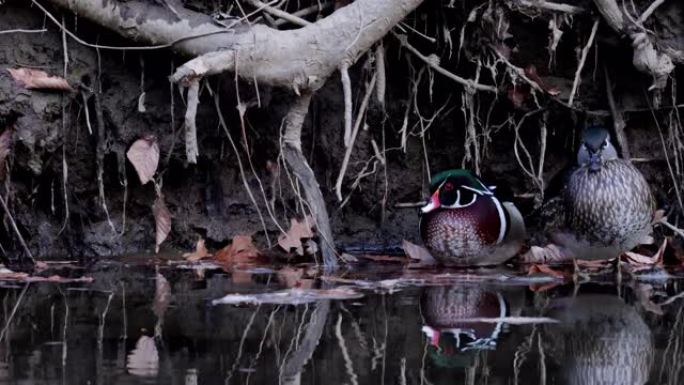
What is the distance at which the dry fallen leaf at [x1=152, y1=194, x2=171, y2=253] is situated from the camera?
6.53m

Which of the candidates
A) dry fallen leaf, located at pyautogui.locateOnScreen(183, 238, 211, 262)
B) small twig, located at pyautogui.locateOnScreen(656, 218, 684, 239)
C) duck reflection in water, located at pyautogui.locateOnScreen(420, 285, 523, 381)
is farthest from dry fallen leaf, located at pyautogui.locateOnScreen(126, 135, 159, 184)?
small twig, located at pyautogui.locateOnScreen(656, 218, 684, 239)

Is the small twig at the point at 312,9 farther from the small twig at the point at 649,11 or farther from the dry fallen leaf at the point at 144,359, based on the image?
the dry fallen leaf at the point at 144,359

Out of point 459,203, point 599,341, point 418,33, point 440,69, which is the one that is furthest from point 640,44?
point 599,341

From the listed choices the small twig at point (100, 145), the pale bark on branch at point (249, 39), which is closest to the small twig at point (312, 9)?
the pale bark on branch at point (249, 39)

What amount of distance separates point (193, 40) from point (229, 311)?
201 cm

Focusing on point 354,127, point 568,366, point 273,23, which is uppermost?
point 273,23

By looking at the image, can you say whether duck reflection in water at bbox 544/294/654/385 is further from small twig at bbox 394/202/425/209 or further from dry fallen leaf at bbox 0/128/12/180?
dry fallen leaf at bbox 0/128/12/180

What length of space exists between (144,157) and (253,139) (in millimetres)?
629

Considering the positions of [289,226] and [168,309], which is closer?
[168,309]

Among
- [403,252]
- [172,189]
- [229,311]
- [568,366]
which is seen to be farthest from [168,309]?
[403,252]

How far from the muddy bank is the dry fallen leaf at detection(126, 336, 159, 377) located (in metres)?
2.39

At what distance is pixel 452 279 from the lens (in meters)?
5.77

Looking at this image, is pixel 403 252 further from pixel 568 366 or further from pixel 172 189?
pixel 568 366

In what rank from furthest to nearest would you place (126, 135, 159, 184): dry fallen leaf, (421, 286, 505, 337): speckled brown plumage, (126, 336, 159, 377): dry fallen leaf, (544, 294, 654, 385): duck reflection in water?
(126, 135, 159, 184): dry fallen leaf, (421, 286, 505, 337): speckled brown plumage, (544, 294, 654, 385): duck reflection in water, (126, 336, 159, 377): dry fallen leaf
